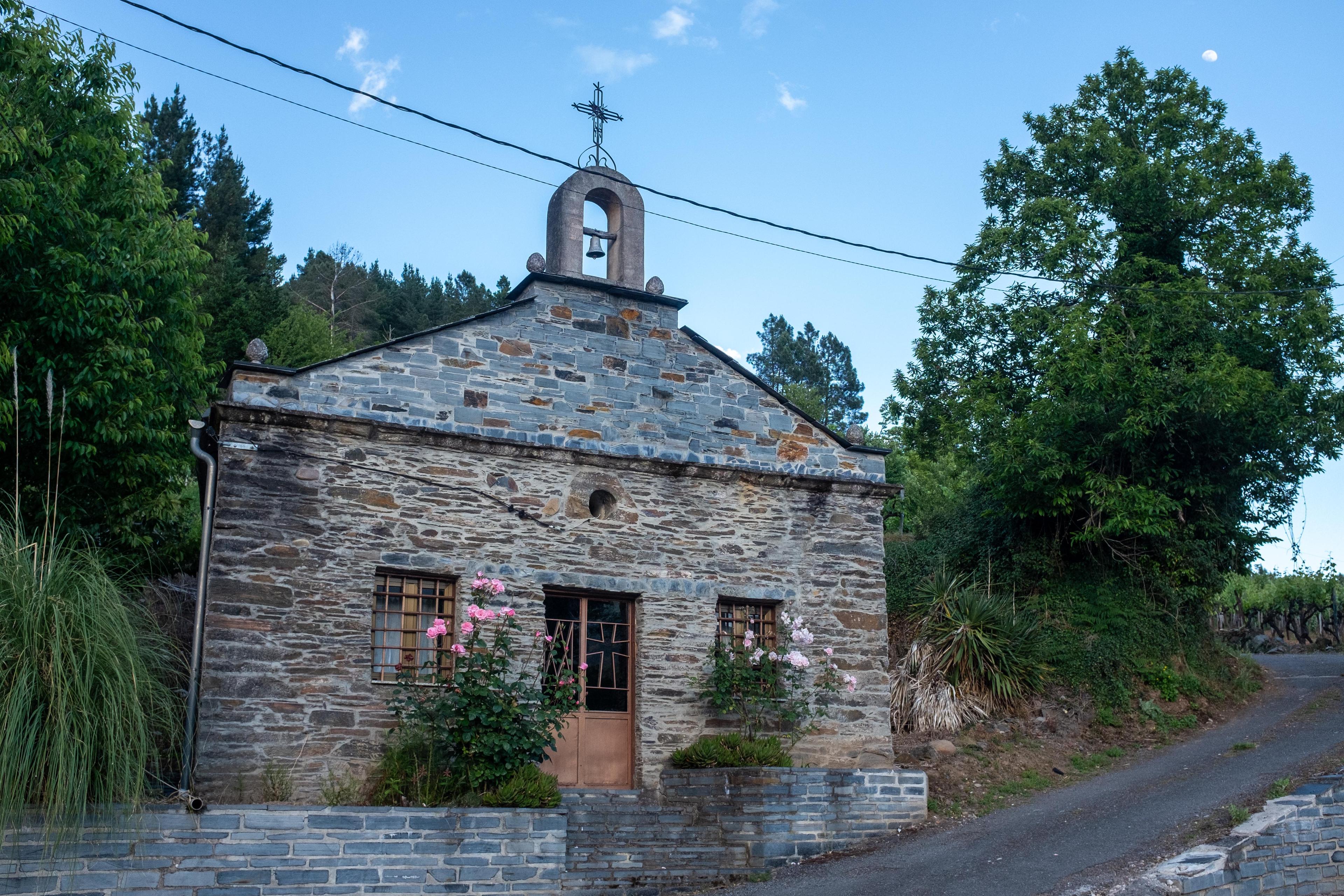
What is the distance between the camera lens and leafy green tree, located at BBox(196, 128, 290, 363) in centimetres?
2253

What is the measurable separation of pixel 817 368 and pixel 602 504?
34153 millimetres

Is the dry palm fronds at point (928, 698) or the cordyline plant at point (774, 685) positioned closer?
the cordyline plant at point (774, 685)

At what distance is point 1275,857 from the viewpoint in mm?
9406

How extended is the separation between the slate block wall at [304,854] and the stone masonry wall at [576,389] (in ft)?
12.0

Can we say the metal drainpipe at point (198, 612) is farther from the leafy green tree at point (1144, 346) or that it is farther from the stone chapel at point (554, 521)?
the leafy green tree at point (1144, 346)

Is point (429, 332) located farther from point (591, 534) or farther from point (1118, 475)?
point (1118, 475)

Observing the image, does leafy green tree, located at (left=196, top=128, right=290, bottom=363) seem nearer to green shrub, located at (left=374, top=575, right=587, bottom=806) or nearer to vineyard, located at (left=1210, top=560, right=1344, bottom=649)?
green shrub, located at (left=374, top=575, right=587, bottom=806)

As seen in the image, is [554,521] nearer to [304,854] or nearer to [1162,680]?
[304,854]

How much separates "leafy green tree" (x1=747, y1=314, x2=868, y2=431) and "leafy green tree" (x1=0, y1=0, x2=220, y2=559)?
31936mm

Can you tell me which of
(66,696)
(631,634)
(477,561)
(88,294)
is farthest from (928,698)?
(88,294)

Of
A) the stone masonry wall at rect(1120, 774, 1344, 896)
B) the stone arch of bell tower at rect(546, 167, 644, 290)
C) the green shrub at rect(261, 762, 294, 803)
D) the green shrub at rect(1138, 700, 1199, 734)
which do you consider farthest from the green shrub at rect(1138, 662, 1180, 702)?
the green shrub at rect(261, 762, 294, 803)

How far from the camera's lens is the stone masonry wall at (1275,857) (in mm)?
8555

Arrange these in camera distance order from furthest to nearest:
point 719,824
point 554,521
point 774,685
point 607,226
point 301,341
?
1. point 301,341
2. point 607,226
3. point 774,685
4. point 554,521
5. point 719,824

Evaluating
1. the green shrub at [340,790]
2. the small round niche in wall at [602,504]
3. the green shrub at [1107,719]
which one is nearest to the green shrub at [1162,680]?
the green shrub at [1107,719]
